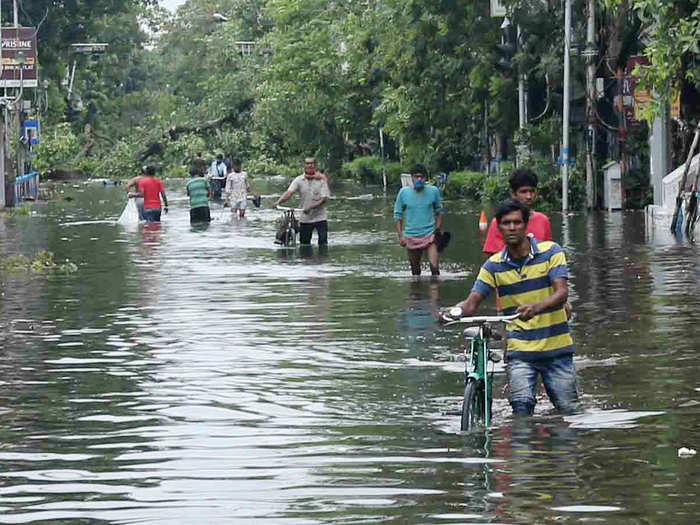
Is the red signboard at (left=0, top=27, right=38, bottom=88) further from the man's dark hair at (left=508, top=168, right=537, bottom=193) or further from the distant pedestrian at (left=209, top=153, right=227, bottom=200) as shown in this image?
the man's dark hair at (left=508, top=168, right=537, bottom=193)

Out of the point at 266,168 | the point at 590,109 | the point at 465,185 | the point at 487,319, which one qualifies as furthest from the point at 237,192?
the point at 266,168

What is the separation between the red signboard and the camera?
54812 mm

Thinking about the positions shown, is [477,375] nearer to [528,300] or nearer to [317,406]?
[528,300]

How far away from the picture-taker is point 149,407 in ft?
41.1

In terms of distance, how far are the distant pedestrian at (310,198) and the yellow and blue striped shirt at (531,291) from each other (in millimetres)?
18117

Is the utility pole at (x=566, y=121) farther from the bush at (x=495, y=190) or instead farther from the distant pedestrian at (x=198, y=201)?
the distant pedestrian at (x=198, y=201)

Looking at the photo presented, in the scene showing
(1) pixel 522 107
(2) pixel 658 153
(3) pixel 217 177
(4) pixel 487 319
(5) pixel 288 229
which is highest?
(1) pixel 522 107

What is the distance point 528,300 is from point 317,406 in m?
2.25

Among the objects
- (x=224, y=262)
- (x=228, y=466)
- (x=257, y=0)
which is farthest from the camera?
(x=257, y=0)

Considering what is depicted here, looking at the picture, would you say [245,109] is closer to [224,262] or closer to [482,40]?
[482,40]

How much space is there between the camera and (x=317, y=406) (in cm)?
1245

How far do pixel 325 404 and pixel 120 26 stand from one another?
285 feet

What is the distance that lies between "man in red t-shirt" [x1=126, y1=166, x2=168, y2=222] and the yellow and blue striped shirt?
29.4m

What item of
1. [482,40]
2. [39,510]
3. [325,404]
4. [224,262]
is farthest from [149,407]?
[482,40]
